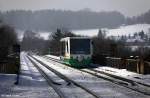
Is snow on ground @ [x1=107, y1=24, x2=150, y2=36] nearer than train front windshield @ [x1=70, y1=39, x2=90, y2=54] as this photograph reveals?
No

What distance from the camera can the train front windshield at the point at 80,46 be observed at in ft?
141

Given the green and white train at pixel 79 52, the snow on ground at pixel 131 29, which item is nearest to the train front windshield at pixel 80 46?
the green and white train at pixel 79 52

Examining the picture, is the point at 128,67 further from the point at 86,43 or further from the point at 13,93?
the point at 13,93

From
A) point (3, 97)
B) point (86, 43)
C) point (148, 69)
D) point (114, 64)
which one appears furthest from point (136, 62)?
point (3, 97)

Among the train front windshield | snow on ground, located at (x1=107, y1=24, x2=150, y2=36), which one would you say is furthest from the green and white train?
snow on ground, located at (x1=107, y1=24, x2=150, y2=36)

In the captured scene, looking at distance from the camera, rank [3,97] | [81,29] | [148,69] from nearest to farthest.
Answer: [3,97], [148,69], [81,29]

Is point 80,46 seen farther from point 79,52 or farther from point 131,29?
point 131,29

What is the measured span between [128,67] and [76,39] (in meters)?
9.65

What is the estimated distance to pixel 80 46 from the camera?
43250 millimetres

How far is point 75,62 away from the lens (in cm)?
4259

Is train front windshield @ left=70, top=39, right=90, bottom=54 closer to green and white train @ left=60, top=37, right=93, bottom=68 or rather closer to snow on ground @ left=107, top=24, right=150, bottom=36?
green and white train @ left=60, top=37, right=93, bottom=68

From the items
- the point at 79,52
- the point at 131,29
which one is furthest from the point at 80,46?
the point at 131,29

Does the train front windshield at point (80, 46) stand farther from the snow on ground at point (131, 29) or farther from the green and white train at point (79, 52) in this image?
the snow on ground at point (131, 29)

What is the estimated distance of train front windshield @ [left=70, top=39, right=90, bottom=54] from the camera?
4294cm
